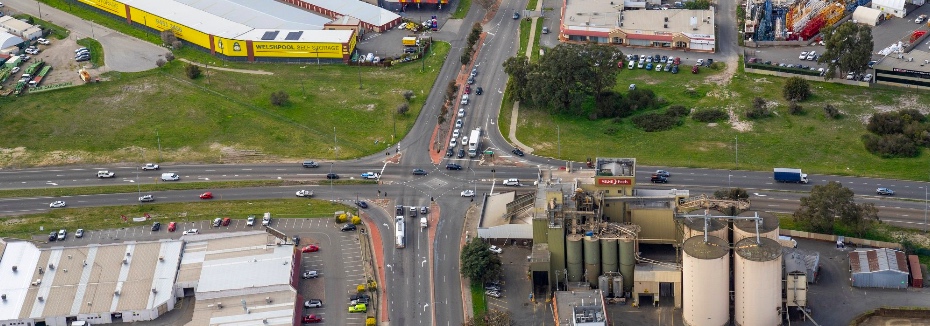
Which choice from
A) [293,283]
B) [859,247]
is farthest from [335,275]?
[859,247]

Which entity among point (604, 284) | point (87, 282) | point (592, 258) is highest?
point (592, 258)

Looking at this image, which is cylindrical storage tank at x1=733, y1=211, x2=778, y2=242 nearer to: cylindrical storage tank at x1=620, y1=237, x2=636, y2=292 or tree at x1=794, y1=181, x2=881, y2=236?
cylindrical storage tank at x1=620, y1=237, x2=636, y2=292

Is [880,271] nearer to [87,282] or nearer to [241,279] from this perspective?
[241,279]

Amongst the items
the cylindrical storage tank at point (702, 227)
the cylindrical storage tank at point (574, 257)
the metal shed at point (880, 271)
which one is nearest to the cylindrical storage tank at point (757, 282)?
the cylindrical storage tank at point (702, 227)

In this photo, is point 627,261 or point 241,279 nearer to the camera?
point 627,261

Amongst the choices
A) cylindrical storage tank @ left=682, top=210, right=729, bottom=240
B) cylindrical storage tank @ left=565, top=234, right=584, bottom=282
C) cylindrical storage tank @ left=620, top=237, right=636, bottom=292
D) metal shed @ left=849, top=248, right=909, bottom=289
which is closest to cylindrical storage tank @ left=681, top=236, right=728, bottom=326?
cylindrical storage tank @ left=682, top=210, right=729, bottom=240

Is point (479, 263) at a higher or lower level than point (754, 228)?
lower

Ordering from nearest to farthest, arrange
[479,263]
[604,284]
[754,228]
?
[754,228], [604,284], [479,263]

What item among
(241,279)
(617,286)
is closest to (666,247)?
(617,286)

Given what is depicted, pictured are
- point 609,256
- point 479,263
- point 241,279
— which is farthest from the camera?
point 241,279
